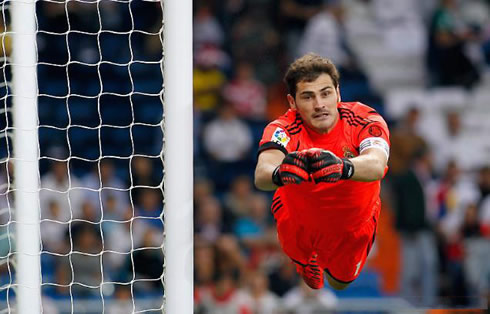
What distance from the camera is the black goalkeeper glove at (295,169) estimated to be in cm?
381

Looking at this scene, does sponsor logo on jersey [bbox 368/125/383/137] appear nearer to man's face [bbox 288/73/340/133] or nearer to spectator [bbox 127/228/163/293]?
man's face [bbox 288/73/340/133]

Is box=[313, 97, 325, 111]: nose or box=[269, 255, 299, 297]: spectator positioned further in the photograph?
box=[269, 255, 299, 297]: spectator

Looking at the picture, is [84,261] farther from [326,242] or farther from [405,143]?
[405,143]

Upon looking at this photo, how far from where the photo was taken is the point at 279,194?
17.3 feet

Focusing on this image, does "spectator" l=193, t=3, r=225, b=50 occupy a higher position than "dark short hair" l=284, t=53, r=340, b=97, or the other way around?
"spectator" l=193, t=3, r=225, b=50

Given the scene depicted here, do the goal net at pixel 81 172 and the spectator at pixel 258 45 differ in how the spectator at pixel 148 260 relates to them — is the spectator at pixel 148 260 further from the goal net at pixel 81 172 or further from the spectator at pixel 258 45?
the spectator at pixel 258 45

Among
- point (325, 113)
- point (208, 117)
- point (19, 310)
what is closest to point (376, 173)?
point (325, 113)

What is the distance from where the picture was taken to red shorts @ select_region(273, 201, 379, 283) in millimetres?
5199

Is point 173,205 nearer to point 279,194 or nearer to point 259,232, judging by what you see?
point 279,194

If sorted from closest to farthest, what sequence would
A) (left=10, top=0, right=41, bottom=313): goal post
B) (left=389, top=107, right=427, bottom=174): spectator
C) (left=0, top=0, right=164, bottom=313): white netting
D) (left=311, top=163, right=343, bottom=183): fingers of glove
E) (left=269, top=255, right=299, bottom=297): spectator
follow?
1. (left=311, top=163, right=343, bottom=183): fingers of glove
2. (left=10, top=0, right=41, bottom=313): goal post
3. (left=0, top=0, right=164, bottom=313): white netting
4. (left=269, top=255, right=299, bottom=297): spectator
5. (left=389, top=107, right=427, bottom=174): spectator

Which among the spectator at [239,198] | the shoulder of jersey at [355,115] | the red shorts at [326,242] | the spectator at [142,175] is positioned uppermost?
the shoulder of jersey at [355,115]

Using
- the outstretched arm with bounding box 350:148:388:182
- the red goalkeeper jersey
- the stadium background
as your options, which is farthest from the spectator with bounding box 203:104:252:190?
the outstretched arm with bounding box 350:148:388:182

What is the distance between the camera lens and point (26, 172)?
4828 millimetres

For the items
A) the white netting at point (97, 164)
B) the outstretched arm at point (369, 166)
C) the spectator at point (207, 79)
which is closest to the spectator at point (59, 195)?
the white netting at point (97, 164)
